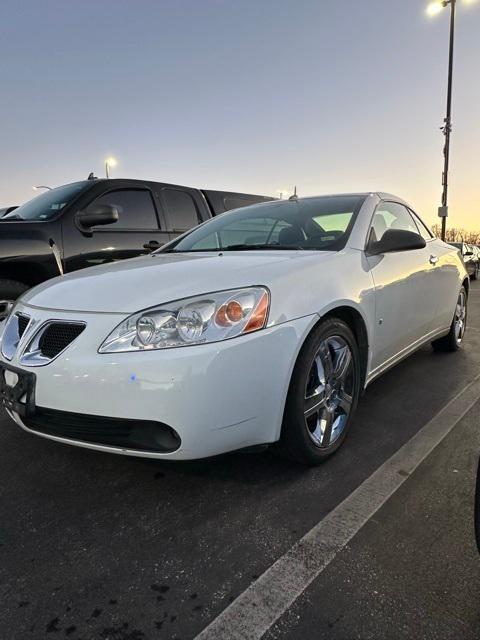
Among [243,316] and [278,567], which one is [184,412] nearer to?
[243,316]

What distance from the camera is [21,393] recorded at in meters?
2.04

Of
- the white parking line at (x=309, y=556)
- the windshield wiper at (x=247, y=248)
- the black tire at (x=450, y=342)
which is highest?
the windshield wiper at (x=247, y=248)

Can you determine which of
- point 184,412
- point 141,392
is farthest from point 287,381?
point 141,392

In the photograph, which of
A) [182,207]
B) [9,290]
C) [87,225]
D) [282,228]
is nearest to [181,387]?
[282,228]

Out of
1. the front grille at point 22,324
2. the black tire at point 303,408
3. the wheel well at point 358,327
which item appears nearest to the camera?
the black tire at point 303,408

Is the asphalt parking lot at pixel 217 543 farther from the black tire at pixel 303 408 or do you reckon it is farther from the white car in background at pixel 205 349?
the white car in background at pixel 205 349

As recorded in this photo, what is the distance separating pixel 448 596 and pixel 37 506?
1.70 metres

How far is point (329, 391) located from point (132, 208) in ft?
11.0

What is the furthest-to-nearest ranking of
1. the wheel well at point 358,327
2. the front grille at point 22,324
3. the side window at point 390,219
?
the side window at point 390,219
the wheel well at point 358,327
the front grille at point 22,324

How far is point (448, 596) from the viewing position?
5.00 feet

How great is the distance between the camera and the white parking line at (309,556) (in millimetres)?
1437

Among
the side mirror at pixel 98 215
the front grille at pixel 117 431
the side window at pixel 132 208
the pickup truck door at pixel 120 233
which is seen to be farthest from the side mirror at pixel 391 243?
the side window at pixel 132 208

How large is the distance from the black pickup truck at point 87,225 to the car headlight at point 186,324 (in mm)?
1833

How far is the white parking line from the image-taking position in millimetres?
1437
